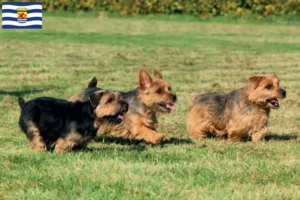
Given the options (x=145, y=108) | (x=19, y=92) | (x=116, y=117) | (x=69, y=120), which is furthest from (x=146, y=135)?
(x=19, y=92)

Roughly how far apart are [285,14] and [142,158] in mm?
33336

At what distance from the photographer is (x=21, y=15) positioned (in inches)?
1217

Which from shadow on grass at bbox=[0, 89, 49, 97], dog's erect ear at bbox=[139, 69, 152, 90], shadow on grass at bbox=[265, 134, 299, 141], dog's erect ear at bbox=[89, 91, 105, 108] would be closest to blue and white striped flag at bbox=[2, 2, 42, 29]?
shadow on grass at bbox=[0, 89, 49, 97]

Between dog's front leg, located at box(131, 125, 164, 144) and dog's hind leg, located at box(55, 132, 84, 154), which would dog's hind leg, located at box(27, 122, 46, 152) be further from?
dog's front leg, located at box(131, 125, 164, 144)

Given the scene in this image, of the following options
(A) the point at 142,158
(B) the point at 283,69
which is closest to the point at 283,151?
(A) the point at 142,158

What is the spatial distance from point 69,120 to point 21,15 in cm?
2235

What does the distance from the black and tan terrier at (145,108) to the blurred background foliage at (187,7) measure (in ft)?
102

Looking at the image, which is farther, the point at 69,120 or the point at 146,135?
the point at 146,135

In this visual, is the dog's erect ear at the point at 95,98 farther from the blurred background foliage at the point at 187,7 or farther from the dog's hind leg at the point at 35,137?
the blurred background foliage at the point at 187,7

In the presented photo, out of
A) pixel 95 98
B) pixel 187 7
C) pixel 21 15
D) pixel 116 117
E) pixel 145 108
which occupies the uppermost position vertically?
pixel 95 98

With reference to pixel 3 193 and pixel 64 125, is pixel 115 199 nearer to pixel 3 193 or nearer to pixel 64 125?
pixel 3 193

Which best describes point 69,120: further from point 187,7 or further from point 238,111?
point 187,7

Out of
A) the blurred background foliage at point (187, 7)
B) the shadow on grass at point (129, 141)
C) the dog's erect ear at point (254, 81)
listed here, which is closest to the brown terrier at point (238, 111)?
the dog's erect ear at point (254, 81)

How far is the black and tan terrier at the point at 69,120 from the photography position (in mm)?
9250
